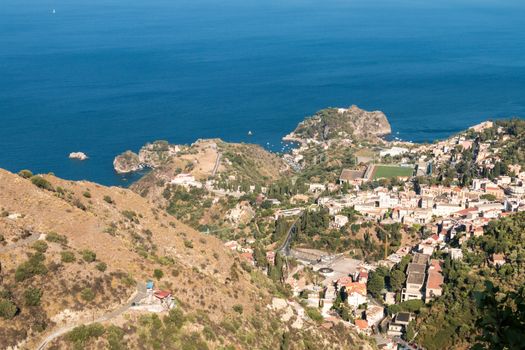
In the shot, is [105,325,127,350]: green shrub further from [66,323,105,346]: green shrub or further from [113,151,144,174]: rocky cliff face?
[113,151,144,174]: rocky cliff face

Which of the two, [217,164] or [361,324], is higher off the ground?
[361,324]

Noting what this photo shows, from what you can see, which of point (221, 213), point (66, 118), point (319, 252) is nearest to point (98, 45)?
point (66, 118)

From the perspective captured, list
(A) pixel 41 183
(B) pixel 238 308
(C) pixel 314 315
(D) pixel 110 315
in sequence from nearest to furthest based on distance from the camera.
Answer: (D) pixel 110 315, (B) pixel 238 308, (A) pixel 41 183, (C) pixel 314 315

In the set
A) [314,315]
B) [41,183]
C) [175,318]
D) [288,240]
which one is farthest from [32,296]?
[288,240]

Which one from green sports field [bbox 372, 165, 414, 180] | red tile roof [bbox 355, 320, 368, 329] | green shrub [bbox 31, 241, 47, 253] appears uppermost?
green shrub [bbox 31, 241, 47, 253]

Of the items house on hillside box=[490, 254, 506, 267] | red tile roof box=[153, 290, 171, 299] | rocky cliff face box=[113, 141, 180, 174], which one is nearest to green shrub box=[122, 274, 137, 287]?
red tile roof box=[153, 290, 171, 299]

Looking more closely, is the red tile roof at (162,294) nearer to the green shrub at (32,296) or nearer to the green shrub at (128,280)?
the green shrub at (128,280)

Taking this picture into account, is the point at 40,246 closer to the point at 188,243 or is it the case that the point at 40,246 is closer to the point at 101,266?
the point at 101,266
